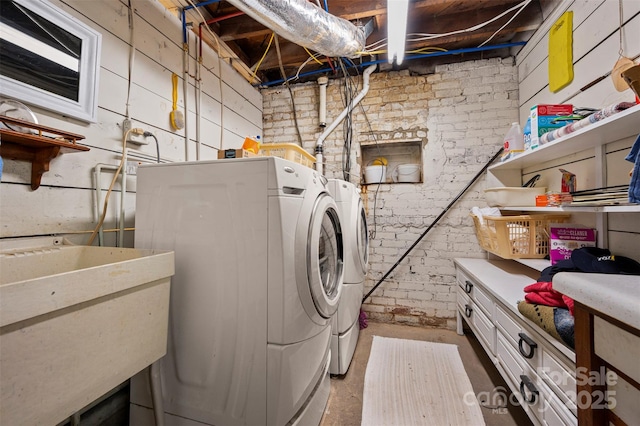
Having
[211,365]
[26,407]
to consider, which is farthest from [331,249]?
[26,407]

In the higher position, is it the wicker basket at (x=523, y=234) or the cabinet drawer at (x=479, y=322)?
the wicker basket at (x=523, y=234)

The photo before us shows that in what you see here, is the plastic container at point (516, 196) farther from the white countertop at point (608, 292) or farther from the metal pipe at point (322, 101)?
the metal pipe at point (322, 101)

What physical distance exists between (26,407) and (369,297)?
247 cm

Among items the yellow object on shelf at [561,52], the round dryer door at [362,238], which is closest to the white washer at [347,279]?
the round dryer door at [362,238]

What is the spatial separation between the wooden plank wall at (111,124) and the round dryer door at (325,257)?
1.14m

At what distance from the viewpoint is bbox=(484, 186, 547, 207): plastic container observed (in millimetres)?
1805

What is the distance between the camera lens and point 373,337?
2330mm

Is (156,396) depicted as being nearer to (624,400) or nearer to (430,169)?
(624,400)

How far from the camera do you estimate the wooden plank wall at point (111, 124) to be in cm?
106

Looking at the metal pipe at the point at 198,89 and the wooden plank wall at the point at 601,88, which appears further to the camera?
the metal pipe at the point at 198,89

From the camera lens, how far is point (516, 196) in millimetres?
1852

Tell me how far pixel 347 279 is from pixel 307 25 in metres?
1.78

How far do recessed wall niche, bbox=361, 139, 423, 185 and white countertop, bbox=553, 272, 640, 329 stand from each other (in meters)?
2.19

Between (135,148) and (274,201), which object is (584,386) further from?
(135,148)
